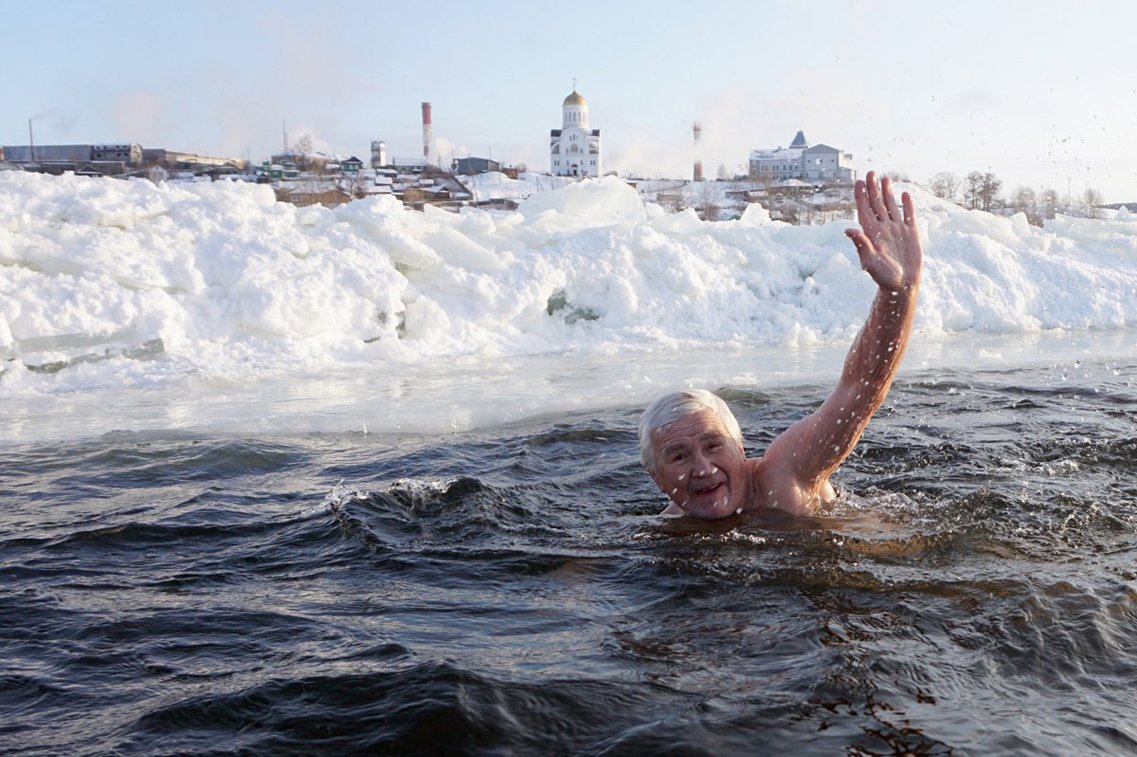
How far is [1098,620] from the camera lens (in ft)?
9.38

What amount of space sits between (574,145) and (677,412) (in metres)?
114

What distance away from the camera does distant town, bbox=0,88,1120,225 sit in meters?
48.9

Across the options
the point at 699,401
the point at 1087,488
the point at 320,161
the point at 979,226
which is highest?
the point at 320,161

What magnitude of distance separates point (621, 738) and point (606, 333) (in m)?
9.69

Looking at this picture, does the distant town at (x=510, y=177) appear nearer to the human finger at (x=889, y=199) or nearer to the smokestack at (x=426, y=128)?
the smokestack at (x=426, y=128)

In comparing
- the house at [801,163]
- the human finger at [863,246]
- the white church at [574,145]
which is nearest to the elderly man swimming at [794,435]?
the human finger at [863,246]

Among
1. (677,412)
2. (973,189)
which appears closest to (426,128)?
(973,189)

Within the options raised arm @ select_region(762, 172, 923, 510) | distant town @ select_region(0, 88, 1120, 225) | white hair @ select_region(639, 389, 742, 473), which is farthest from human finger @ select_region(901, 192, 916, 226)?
distant town @ select_region(0, 88, 1120, 225)

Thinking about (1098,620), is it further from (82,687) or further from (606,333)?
(606,333)

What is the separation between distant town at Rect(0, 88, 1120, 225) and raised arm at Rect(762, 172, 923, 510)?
34.9m

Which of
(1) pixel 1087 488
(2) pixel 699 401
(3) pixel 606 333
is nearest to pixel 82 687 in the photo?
(2) pixel 699 401

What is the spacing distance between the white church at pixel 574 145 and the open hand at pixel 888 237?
112 m

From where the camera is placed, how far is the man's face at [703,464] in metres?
3.93

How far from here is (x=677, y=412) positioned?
3.99m
